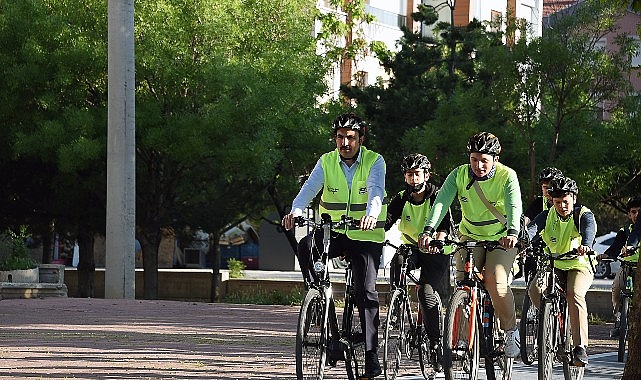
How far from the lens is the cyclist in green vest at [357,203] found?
10070 millimetres

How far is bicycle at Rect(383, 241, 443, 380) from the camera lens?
10852 millimetres

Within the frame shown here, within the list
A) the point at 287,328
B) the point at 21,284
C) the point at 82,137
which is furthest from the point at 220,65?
the point at 287,328

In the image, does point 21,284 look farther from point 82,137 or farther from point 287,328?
point 287,328

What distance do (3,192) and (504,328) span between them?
29092 millimetres

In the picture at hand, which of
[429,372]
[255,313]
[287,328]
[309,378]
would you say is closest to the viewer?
[309,378]

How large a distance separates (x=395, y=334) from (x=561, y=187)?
1.79 m

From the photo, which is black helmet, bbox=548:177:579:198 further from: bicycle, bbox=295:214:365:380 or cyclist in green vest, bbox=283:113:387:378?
bicycle, bbox=295:214:365:380

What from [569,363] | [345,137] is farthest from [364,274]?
[569,363]

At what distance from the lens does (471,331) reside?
9.75m

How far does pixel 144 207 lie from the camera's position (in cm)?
3722

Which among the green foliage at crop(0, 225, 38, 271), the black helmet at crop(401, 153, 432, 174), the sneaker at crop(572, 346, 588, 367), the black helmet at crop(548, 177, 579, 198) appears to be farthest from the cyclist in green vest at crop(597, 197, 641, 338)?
the green foliage at crop(0, 225, 38, 271)

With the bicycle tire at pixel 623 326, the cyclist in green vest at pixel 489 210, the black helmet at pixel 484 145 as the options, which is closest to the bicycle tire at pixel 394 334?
the cyclist in green vest at pixel 489 210

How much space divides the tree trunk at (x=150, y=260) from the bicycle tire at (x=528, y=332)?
1003 inches

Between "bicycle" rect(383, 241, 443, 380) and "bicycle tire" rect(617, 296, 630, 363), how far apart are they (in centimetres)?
478
